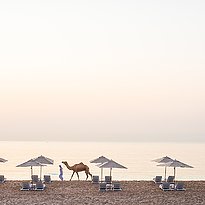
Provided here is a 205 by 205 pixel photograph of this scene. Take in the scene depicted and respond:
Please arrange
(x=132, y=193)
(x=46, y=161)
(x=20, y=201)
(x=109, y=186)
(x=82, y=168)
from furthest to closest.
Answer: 1. (x=82, y=168)
2. (x=46, y=161)
3. (x=109, y=186)
4. (x=132, y=193)
5. (x=20, y=201)

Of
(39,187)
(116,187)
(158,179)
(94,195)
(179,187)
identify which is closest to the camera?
(94,195)

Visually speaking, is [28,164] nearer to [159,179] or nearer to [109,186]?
[109,186]

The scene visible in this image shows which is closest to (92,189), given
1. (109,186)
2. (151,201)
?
(109,186)

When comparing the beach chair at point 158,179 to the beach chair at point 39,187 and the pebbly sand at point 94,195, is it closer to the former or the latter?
the pebbly sand at point 94,195

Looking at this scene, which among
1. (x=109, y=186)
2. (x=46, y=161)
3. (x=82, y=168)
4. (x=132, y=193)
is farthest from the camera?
(x=82, y=168)

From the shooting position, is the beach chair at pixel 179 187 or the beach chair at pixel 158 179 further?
the beach chair at pixel 158 179

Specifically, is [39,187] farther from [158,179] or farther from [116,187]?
[158,179]

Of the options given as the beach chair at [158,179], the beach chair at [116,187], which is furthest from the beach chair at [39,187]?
the beach chair at [158,179]

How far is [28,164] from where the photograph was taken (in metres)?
22.9

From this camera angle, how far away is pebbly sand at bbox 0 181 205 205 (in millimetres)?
18359

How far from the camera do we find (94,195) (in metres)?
19.9

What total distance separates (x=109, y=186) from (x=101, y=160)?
139 inches

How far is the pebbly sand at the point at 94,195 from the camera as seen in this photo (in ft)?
60.2

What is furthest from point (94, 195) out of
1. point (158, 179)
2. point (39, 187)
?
point (158, 179)
